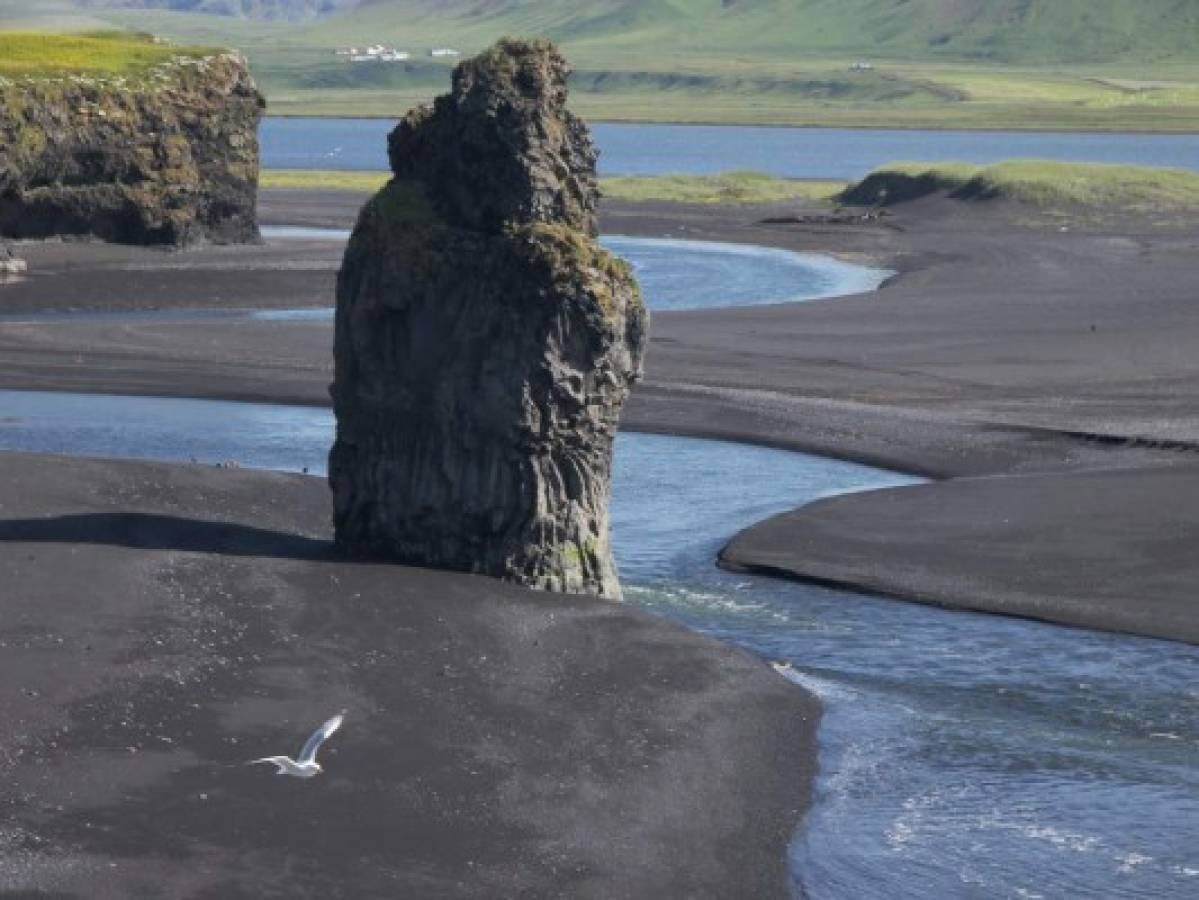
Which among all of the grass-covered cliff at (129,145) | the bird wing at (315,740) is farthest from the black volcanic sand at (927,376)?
the bird wing at (315,740)

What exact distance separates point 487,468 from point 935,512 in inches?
406

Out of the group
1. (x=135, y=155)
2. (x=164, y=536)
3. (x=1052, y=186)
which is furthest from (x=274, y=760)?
(x=1052, y=186)

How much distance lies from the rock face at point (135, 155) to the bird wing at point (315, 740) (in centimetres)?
5677

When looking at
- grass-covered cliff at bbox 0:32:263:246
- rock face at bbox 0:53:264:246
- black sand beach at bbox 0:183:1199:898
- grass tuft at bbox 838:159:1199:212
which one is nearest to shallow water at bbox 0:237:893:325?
rock face at bbox 0:53:264:246

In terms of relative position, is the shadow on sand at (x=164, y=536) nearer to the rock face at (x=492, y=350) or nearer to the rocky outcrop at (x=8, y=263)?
the rock face at (x=492, y=350)

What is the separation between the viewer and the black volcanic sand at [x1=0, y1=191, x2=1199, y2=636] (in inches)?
1390

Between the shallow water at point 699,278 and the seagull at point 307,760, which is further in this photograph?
the shallow water at point 699,278

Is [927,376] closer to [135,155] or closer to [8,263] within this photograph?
[8,263]

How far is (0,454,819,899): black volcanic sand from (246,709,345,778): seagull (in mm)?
208

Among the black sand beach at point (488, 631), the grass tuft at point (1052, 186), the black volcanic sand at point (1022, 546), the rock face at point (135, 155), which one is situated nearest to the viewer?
the black sand beach at point (488, 631)

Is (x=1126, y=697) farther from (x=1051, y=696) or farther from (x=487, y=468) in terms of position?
(x=487, y=468)

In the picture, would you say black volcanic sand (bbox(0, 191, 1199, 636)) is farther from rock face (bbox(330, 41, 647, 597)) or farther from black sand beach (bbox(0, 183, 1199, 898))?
rock face (bbox(330, 41, 647, 597))

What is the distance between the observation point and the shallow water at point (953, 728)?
23.0 metres

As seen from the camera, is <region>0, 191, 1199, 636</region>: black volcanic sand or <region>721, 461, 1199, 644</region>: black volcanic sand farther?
<region>0, 191, 1199, 636</region>: black volcanic sand
